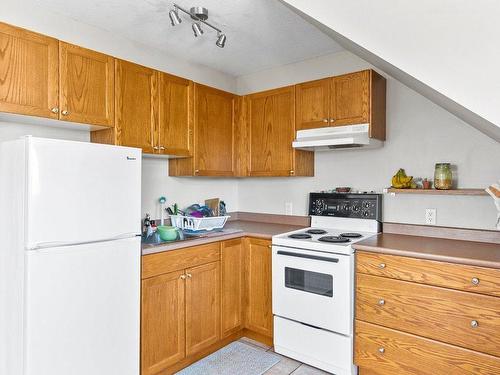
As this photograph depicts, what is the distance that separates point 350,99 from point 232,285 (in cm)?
173

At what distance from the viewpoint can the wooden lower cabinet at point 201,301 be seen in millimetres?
2174

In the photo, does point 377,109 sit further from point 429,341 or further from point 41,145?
point 41,145

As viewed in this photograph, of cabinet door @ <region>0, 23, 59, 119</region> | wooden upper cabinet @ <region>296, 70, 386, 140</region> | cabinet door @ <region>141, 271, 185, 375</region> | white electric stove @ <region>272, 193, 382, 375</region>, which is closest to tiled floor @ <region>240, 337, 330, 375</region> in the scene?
white electric stove @ <region>272, 193, 382, 375</region>

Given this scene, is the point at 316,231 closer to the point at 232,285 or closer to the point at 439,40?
the point at 232,285

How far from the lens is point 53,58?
6.44 ft

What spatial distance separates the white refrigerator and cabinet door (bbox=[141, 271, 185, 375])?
9 cm

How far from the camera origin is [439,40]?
145cm

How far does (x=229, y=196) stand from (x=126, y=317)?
1.80 meters

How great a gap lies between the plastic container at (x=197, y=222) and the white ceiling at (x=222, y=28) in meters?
1.42

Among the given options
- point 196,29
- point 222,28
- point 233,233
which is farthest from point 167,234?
point 222,28

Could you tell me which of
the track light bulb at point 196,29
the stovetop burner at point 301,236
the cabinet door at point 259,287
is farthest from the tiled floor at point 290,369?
the track light bulb at point 196,29

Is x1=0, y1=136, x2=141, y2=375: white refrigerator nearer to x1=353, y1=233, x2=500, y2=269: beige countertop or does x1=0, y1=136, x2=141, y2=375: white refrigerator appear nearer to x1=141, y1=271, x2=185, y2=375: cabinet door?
x1=141, y1=271, x2=185, y2=375: cabinet door

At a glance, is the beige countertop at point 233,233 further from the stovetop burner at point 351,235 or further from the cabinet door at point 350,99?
the cabinet door at point 350,99

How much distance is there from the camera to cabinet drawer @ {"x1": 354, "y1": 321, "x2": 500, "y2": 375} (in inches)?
70.3
